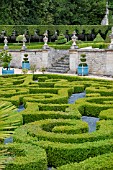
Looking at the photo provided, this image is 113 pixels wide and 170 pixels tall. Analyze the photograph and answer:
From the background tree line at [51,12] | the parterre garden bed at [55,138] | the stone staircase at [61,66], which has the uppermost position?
the background tree line at [51,12]

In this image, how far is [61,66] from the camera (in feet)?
101

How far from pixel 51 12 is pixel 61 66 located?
72.5ft

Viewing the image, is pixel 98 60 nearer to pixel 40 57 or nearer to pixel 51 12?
pixel 40 57

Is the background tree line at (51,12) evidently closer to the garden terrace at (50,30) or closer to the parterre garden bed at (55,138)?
the garden terrace at (50,30)

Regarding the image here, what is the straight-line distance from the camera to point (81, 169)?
638 cm

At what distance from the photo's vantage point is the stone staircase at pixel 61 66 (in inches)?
1172

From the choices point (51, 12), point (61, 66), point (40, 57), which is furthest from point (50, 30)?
point (61, 66)

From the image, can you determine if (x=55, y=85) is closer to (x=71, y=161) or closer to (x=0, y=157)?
(x=71, y=161)

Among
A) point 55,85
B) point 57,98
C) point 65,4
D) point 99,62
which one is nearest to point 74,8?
point 65,4

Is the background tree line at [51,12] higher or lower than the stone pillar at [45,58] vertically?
higher

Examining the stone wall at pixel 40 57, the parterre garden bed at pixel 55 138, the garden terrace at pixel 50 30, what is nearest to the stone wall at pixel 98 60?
the stone wall at pixel 40 57

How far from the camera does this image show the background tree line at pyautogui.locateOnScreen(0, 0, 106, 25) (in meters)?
46.9

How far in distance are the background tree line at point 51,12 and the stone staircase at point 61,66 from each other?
15.9 metres

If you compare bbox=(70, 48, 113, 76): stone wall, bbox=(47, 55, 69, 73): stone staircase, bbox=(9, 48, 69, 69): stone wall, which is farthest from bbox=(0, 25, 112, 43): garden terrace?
bbox=(70, 48, 113, 76): stone wall
